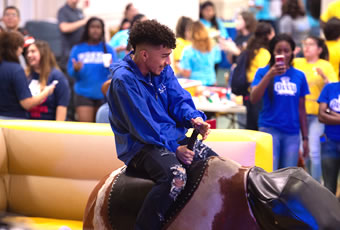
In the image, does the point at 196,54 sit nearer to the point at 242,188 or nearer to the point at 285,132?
the point at 285,132

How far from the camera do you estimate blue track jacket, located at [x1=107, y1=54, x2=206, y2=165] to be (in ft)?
9.44

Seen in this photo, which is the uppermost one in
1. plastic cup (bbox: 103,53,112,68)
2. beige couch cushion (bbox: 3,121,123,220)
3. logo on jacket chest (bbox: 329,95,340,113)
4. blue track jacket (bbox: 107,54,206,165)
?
blue track jacket (bbox: 107,54,206,165)

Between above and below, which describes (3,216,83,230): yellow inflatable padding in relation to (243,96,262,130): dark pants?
below

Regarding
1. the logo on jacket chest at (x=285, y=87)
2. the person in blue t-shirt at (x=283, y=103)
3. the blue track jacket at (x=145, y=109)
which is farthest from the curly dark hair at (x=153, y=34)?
the logo on jacket chest at (x=285, y=87)

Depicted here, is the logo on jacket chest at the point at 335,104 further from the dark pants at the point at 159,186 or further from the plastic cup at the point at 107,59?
the plastic cup at the point at 107,59

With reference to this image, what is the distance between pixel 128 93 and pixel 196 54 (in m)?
4.26

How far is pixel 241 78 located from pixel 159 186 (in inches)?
116

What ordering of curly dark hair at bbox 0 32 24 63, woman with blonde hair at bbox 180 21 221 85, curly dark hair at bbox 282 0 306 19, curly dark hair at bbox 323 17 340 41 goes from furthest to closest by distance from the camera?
curly dark hair at bbox 282 0 306 19 → woman with blonde hair at bbox 180 21 221 85 → curly dark hair at bbox 323 17 340 41 → curly dark hair at bbox 0 32 24 63

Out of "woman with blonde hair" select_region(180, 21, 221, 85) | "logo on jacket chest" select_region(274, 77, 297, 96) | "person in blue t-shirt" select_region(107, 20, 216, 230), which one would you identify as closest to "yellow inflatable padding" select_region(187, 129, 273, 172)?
"person in blue t-shirt" select_region(107, 20, 216, 230)

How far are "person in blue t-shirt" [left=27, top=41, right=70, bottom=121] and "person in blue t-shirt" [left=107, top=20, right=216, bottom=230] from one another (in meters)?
2.59

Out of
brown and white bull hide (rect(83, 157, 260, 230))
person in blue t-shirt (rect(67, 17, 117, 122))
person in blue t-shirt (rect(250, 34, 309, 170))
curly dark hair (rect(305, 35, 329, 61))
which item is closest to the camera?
brown and white bull hide (rect(83, 157, 260, 230))

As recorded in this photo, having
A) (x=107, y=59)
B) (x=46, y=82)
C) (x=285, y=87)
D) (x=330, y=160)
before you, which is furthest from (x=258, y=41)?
(x=46, y=82)

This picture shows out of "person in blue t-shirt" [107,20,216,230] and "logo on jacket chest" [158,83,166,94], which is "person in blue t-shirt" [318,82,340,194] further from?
"logo on jacket chest" [158,83,166,94]

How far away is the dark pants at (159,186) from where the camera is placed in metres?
2.84
